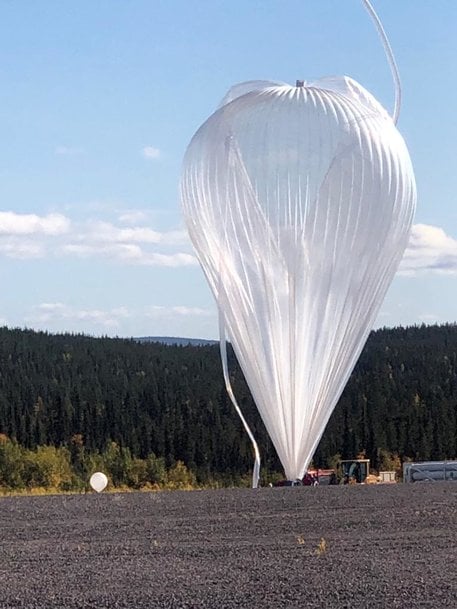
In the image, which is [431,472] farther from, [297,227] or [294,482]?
[297,227]

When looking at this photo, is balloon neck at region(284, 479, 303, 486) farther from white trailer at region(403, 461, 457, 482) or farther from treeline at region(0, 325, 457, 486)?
treeline at region(0, 325, 457, 486)

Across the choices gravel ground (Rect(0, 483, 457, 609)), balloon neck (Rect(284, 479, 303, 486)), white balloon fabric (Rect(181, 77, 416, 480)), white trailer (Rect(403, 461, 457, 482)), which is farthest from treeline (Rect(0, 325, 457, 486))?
gravel ground (Rect(0, 483, 457, 609))

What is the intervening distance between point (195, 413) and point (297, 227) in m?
60.0

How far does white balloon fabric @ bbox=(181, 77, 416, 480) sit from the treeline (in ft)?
129

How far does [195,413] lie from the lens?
266 ft

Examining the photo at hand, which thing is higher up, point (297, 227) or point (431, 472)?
point (297, 227)

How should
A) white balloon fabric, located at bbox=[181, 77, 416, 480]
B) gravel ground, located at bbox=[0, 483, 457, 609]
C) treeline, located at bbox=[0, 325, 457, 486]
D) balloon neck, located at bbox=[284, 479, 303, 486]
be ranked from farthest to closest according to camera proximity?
treeline, located at bbox=[0, 325, 457, 486] → balloon neck, located at bbox=[284, 479, 303, 486] → white balloon fabric, located at bbox=[181, 77, 416, 480] → gravel ground, located at bbox=[0, 483, 457, 609]

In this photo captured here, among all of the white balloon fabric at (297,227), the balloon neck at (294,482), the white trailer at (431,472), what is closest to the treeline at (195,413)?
the white trailer at (431,472)

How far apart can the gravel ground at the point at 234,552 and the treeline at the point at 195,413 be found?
41.6 meters

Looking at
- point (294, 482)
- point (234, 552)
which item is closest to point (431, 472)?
point (294, 482)

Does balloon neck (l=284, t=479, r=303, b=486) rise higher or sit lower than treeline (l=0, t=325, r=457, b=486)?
lower

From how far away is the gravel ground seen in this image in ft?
38.5

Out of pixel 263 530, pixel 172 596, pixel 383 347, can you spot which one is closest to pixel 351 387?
pixel 383 347

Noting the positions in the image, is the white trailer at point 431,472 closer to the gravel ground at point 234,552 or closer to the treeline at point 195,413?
the gravel ground at point 234,552
